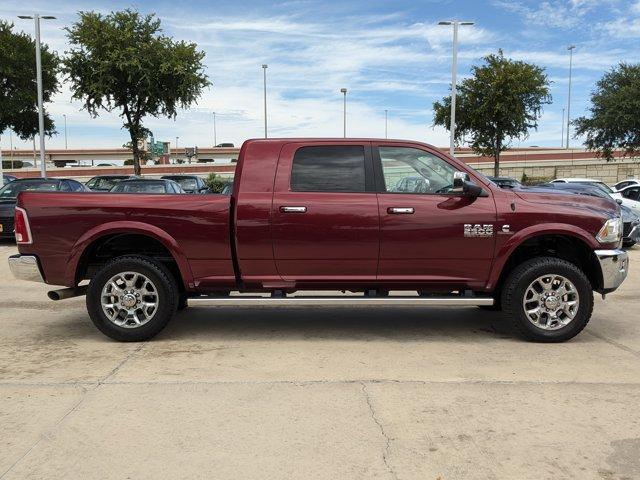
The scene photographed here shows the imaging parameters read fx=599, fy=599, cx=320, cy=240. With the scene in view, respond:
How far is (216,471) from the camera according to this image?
3.31 meters

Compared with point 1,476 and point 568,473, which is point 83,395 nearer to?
point 1,476

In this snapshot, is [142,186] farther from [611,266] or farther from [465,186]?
[611,266]

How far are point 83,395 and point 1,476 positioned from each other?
118cm

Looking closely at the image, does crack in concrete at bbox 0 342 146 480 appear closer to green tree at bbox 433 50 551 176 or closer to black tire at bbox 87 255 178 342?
black tire at bbox 87 255 178 342

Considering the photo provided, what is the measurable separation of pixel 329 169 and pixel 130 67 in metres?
21.9

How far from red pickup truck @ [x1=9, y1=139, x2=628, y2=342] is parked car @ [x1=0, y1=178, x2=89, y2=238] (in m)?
8.85

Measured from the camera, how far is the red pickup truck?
567 cm

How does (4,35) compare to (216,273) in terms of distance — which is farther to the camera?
(4,35)

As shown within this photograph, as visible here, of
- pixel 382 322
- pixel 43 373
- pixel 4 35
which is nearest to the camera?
pixel 43 373

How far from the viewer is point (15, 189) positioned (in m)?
15.0

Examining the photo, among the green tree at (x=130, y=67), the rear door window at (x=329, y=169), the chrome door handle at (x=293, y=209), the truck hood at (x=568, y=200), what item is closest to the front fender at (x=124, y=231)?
the chrome door handle at (x=293, y=209)

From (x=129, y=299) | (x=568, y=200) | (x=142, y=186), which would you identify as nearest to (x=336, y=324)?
(x=129, y=299)

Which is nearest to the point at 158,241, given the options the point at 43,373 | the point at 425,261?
Result: the point at 43,373

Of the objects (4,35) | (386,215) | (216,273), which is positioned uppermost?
(4,35)
